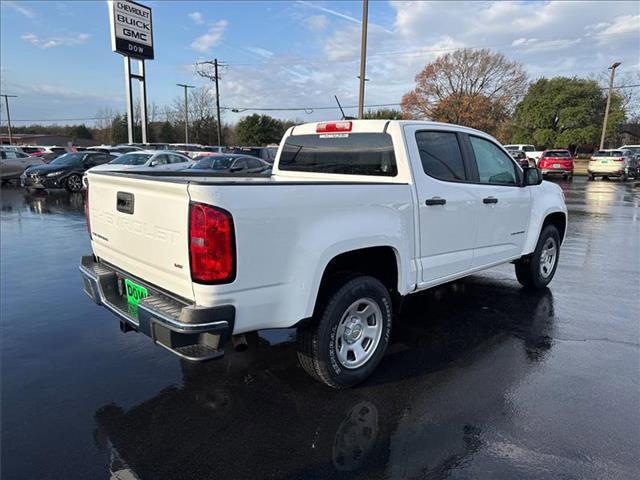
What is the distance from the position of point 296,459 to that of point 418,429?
856 mm

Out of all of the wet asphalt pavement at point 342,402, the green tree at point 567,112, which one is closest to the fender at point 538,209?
the wet asphalt pavement at point 342,402

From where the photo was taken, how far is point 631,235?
1045 cm

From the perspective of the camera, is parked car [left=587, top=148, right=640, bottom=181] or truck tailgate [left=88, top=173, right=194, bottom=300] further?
parked car [left=587, top=148, right=640, bottom=181]

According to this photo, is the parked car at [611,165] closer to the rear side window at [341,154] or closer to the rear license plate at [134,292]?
the rear side window at [341,154]

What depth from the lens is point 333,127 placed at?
4.47m

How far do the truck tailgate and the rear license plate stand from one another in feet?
0.22

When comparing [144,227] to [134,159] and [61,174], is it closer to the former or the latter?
[134,159]

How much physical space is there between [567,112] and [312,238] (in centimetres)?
5315

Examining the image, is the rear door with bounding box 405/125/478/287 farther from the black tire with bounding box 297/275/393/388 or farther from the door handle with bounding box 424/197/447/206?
the black tire with bounding box 297/275/393/388

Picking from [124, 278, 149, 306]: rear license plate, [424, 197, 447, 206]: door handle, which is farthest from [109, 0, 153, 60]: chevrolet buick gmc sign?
[424, 197, 447, 206]: door handle

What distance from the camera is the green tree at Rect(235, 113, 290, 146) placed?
6400 cm

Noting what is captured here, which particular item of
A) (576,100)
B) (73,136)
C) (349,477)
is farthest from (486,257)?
(73,136)

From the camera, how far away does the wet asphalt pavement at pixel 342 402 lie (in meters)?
2.73

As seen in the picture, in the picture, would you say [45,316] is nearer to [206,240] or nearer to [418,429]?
[206,240]
